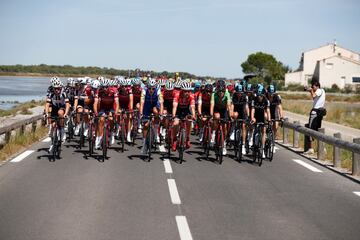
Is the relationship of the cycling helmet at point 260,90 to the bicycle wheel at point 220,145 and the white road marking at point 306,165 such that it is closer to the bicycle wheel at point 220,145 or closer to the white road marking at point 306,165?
the bicycle wheel at point 220,145

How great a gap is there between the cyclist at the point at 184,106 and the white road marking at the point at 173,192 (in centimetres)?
315

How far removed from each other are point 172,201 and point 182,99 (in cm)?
545

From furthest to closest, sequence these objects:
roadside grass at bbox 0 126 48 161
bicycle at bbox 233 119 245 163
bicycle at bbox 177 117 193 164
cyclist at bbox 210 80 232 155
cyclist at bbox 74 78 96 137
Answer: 1. cyclist at bbox 74 78 96 137
2. roadside grass at bbox 0 126 48 161
3. cyclist at bbox 210 80 232 155
4. bicycle at bbox 233 119 245 163
5. bicycle at bbox 177 117 193 164

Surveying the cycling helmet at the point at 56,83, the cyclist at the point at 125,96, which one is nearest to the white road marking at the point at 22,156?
the cycling helmet at the point at 56,83

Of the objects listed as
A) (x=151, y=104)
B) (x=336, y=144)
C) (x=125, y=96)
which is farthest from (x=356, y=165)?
(x=125, y=96)

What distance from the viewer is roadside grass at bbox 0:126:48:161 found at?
1456 centimetres

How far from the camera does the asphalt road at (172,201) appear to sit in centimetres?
704

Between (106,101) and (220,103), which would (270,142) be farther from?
(106,101)

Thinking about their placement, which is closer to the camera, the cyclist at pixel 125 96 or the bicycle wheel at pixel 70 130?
the cyclist at pixel 125 96

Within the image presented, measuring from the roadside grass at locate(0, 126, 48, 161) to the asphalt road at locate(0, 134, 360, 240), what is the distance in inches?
60.3

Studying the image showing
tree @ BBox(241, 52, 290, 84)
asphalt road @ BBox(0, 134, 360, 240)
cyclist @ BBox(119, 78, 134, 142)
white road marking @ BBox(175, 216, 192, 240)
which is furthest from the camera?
tree @ BBox(241, 52, 290, 84)

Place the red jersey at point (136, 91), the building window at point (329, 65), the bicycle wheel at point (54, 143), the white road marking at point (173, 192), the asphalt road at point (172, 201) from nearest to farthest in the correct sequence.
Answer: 1. the asphalt road at point (172, 201)
2. the white road marking at point (173, 192)
3. the bicycle wheel at point (54, 143)
4. the red jersey at point (136, 91)
5. the building window at point (329, 65)

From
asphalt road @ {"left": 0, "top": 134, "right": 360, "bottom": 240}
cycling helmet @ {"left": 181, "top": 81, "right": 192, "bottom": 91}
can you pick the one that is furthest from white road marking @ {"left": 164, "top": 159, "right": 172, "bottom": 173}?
cycling helmet @ {"left": 181, "top": 81, "right": 192, "bottom": 91}

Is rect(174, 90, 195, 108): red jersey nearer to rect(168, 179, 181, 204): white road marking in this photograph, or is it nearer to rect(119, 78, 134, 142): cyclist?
rect(119, 78, 134, 142): cyclist
